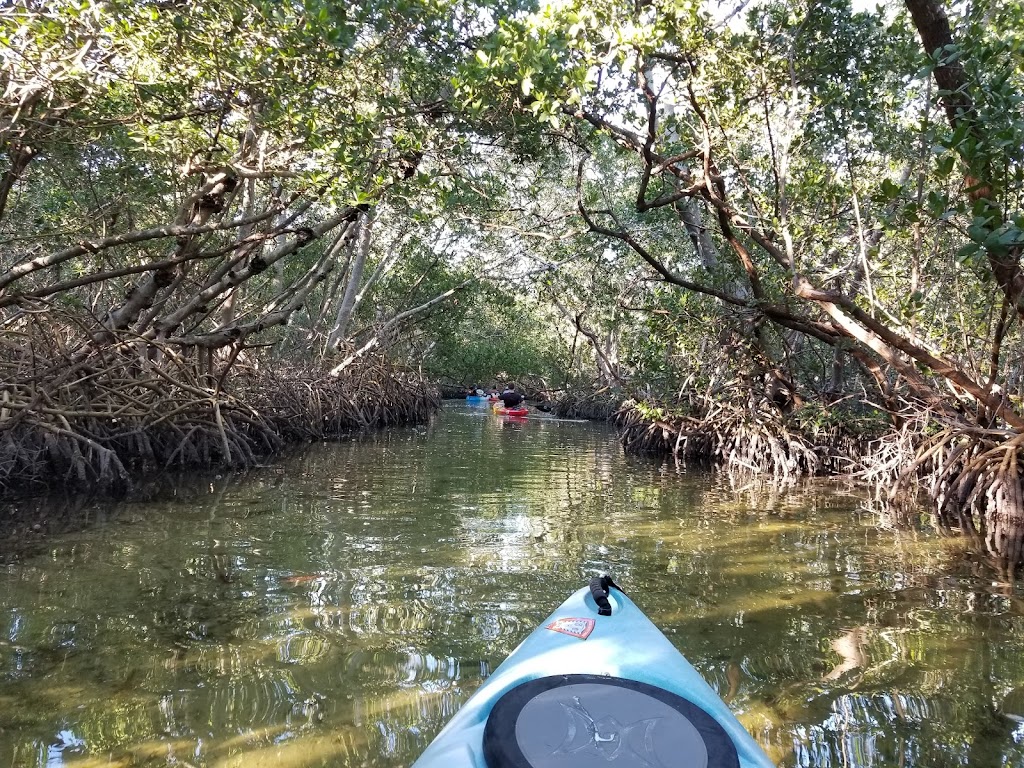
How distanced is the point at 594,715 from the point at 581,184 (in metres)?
6.39

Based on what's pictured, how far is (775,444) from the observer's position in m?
8.34

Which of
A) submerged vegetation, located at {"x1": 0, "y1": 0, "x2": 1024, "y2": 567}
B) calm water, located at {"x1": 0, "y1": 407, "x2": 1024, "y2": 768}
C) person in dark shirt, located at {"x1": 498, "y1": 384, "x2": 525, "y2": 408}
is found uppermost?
submerged vegetation, located at {"x1": 0, "y1": 0, "x2": 1024, "y2": 567}

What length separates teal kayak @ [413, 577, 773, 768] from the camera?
138 cm

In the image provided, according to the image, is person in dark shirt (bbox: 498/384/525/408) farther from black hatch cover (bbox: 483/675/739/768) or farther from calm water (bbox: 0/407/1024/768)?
black hatch cover (bbox: 483/675/739/768)

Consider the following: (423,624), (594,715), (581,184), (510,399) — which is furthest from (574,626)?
(510,399)

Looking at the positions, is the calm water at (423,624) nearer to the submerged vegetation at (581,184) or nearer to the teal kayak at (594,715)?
the teal kayak at (594,715)

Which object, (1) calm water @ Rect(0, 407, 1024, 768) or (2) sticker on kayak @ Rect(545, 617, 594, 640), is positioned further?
(1) calm water @ Rect(0, 407, 1024, 768)

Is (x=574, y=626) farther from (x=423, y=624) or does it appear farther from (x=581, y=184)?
(x=581, y=184)

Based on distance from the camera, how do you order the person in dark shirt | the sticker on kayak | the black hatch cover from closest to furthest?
the black hatch cover < the sticker on kayak < the person in dark shirt


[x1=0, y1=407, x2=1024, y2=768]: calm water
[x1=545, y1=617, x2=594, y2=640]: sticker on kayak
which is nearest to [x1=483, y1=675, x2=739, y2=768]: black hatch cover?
[x1=545, y1=617, x2=594, y2=640]: sticker on kayak

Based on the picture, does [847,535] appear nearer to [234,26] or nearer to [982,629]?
[982,629]

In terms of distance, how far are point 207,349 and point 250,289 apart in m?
6.27

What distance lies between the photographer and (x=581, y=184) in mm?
7223

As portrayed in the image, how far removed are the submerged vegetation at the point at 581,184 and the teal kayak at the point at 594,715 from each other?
2090 millimetres
